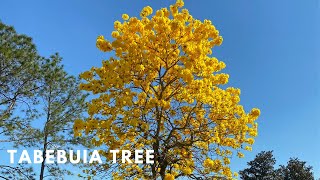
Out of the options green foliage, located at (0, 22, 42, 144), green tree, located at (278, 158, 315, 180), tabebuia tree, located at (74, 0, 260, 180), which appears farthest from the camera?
green tree, located at (278, 158, 315, 180)

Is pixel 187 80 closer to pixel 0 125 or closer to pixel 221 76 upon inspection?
pixel 221 76

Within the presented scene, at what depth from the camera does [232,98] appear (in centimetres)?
1137

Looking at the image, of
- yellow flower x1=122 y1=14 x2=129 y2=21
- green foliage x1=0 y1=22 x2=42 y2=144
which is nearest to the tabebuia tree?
yellow flower x1=122 y1=14 x2=129 y2=21

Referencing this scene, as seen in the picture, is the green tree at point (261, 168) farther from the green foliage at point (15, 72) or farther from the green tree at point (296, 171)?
the green foliage at point (15, 72)

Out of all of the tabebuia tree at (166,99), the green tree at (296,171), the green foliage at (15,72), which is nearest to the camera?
the tabebuia tree at (166,99)

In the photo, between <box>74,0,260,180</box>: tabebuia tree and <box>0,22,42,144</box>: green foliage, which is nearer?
<box>74,0,260,180</box>: tabebuia tree

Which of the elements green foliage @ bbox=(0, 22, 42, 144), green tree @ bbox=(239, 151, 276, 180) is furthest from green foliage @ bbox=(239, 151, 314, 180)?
green foliage @ bbox=(0, 22, 42, 144)

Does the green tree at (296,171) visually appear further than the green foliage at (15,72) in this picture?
Yes

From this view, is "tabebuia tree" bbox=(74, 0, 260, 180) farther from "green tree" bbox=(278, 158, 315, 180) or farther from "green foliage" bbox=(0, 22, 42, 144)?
"green tree" bbox=(278, 158, 315, 180)

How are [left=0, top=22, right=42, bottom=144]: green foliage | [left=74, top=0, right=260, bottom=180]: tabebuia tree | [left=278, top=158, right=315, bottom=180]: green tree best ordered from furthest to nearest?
1. [left=278, top=158, right=315, bottom=180]: green tree
2. [left=0, top=22, right=42, bottom=144]: green foliage
3. [left=74, top=0, right=260, bottom=180]: tabebuia tree

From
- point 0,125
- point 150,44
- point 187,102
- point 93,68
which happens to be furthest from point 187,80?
point 0,125

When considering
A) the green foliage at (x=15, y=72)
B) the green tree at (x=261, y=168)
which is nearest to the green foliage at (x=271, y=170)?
the green tree at (x=261, y=168)

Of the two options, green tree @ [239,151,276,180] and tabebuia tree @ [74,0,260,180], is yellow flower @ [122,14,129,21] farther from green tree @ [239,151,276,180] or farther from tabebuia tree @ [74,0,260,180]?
green tree @ [239,151,276,180]

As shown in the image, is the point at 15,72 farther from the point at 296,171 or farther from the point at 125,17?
the point at 296,171
